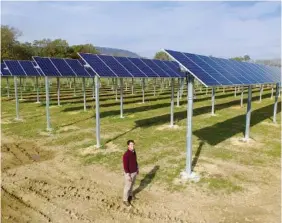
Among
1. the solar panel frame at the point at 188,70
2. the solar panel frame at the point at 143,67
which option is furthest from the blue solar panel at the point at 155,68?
the solar panel frame at the point at 188,70

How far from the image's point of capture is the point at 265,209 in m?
8.65

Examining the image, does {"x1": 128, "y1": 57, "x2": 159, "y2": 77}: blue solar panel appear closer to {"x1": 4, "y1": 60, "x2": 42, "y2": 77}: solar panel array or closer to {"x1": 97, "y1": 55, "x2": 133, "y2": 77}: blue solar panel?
{"x1": 97, "y1": 55, "x2": 133, "y2": 77}: blue solar panel

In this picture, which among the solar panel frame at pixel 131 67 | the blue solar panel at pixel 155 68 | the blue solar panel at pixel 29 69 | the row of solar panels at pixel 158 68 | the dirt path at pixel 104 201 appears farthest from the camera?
the blue solar panel at pixel 29 69

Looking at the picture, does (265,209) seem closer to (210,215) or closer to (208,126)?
(210,215)

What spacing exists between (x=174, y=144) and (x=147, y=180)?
4.78 metres

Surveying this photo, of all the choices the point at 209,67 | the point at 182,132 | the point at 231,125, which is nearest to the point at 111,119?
the point at 182,132

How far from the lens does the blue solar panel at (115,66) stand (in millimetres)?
16769

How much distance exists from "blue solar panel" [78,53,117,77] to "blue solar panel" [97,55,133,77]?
445mm

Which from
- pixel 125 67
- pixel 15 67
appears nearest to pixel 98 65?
pixel 125 67

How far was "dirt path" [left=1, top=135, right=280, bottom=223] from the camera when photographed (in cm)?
820

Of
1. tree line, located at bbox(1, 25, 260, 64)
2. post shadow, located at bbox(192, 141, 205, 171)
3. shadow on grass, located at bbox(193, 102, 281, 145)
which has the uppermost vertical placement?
tree line, located at bbox(1, 25, 260, 64)

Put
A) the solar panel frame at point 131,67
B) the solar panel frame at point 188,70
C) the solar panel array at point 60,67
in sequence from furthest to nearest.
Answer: the solar panel array at point 60,67 → the solar panel frame at point 131,67 → the solar panel frame at point 188,70

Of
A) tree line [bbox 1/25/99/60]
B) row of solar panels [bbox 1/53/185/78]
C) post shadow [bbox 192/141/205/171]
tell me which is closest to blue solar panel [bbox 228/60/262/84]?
row of solar panels [bbox 1/53/185/78]

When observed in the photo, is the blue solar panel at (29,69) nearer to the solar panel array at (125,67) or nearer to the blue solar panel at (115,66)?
the solar panel array at (125,67)
